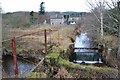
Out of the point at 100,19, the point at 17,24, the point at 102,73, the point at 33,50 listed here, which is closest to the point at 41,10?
the point at 17,24

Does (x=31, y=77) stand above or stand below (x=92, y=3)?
below

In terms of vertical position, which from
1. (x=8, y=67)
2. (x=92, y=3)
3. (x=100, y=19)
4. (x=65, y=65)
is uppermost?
(x=92, y=3)

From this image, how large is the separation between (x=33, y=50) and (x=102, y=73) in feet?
40.6

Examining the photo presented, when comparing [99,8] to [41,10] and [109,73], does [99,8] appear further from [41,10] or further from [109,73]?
[41,10]

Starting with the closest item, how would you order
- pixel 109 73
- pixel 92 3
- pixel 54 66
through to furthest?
1. pixel 109 73
2. pixel 54 66
3. pixel 92 3

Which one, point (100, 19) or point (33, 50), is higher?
point (100, 19)

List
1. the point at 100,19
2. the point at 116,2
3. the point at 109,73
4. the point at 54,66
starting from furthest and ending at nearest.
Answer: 1. the point at 100,19
2. the point at 116,2
3. the point at 54,66
4. the point at 109,73

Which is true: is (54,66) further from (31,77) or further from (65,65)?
(31,77)

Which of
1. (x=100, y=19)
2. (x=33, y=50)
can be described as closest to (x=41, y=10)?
(x=33, y=50)

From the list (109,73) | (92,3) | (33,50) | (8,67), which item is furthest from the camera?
(33,50)

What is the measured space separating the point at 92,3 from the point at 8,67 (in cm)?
709

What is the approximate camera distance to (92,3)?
15.4m

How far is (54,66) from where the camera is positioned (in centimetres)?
852

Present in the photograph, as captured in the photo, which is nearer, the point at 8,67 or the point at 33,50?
the point at 8,67
